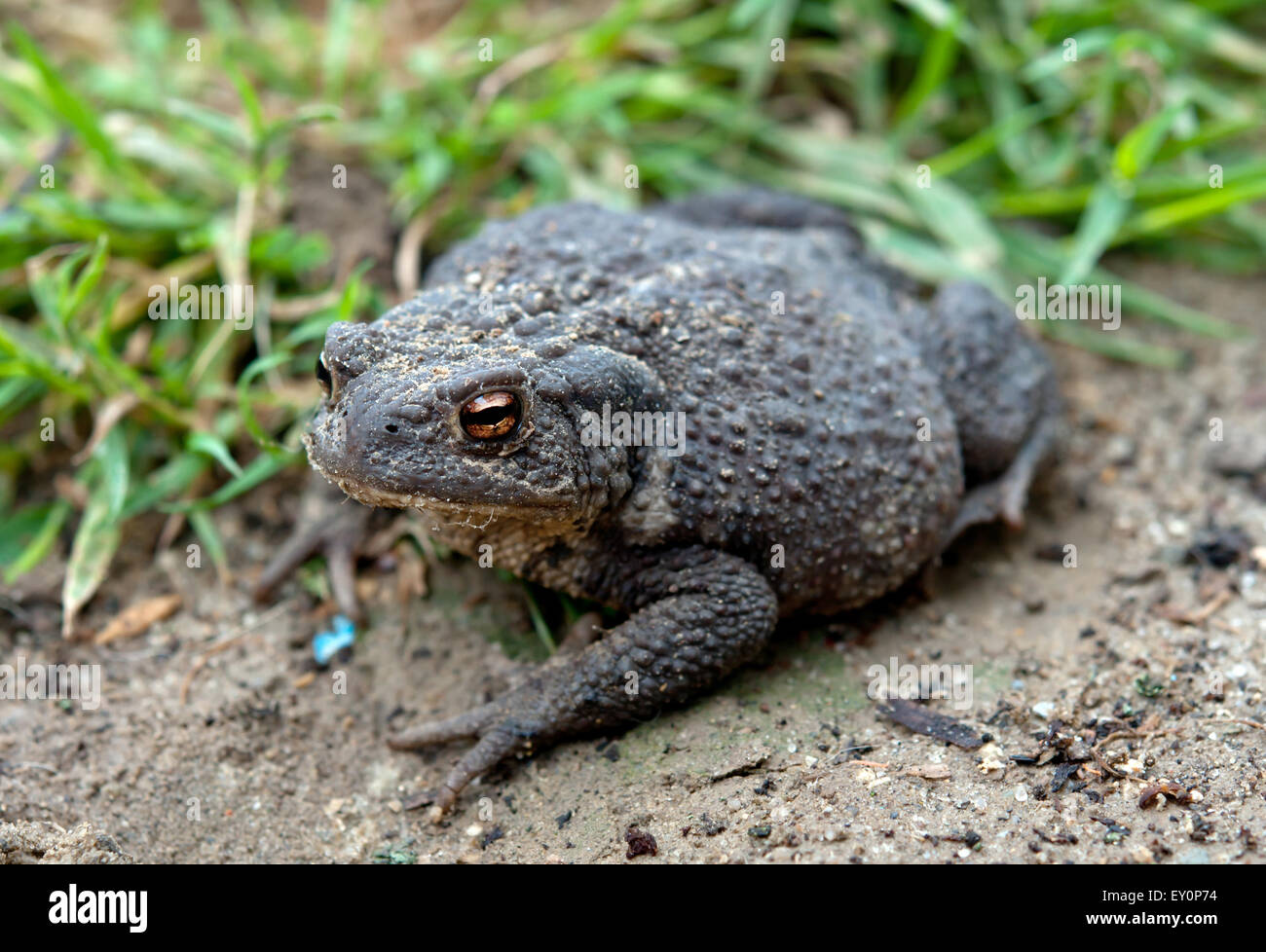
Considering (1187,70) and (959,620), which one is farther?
(1187,70)

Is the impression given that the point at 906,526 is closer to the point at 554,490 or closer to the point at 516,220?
the point at 554,490

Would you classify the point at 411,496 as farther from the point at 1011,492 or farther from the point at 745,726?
the point at 1011,492

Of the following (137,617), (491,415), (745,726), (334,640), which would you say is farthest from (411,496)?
(137,617)

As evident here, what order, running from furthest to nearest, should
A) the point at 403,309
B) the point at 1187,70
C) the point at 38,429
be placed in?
the point at 1187,70, the point at 38,429, the point at 403,309

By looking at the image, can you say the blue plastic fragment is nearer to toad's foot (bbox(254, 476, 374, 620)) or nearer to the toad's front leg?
toad's foot (bbox(254, 476, 374, 620))

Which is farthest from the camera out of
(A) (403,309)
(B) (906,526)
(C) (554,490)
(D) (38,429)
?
(D) (38,429)

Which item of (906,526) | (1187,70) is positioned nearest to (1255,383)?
(1187,70)

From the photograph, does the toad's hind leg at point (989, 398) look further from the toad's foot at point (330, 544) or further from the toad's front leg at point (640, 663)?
the toad's foot at point (330, 544)

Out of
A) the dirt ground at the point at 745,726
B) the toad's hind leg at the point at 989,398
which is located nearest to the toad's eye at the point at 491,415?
the dirt ground at the point at 745,726
